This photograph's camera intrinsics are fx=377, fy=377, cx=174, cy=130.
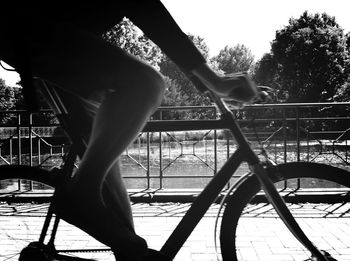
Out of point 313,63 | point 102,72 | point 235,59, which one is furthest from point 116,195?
point 235,59

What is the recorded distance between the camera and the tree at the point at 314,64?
37.1 m

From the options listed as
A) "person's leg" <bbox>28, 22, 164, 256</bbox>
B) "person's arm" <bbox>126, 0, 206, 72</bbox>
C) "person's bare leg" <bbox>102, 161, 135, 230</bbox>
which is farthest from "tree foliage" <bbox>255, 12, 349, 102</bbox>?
"person's leg" <bbox>28, 22, 164, 256</bbox>

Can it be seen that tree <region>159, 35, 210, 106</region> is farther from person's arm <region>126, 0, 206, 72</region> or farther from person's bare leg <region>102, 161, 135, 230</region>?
person's arm <region>126, 0, 206, 72</region>

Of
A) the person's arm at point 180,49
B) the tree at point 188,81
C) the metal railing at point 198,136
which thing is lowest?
the metal railing at point 198,136

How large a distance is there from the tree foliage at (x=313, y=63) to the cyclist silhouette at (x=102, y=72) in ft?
126

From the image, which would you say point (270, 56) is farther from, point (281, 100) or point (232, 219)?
point (232, 219)

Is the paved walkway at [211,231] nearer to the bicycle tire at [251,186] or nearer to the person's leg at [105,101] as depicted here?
the bicycle tire at [251,186]

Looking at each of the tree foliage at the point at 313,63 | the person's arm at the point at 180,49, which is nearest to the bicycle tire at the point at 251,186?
the person's arm at the point at 180,49

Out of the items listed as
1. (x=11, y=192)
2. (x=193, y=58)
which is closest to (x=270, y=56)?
(x=11, y=192)

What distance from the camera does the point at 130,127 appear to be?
4.87ft

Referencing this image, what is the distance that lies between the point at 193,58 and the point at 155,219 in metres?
3.15

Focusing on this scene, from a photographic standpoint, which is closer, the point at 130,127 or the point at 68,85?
the point at 130,127

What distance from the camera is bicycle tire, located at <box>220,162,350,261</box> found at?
1.63m

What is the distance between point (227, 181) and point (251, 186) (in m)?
0.11
